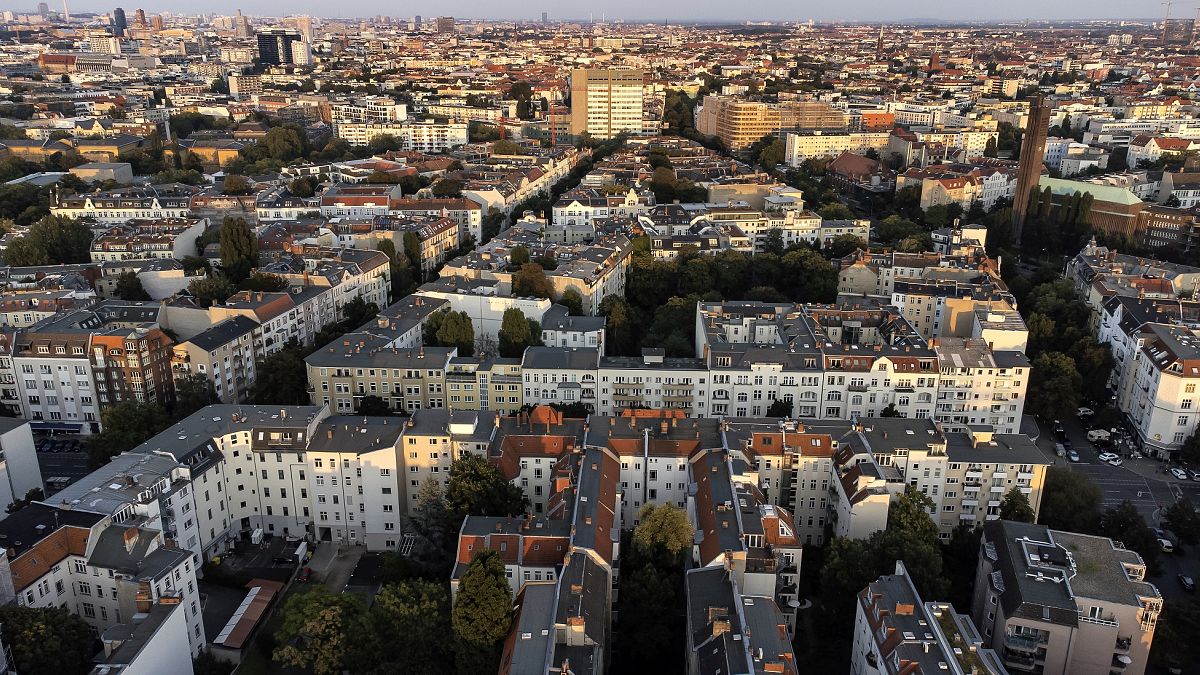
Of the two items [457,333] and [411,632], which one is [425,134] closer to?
[457,333]

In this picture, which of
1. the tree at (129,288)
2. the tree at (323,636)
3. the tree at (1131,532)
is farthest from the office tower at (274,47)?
the tree at (1131,532)

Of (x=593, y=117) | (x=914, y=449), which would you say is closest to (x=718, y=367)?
(x=914, y=449)

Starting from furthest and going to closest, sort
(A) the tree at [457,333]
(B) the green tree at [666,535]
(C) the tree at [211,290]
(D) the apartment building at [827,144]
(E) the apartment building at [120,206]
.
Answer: (D) the apartment building at [827,144] → (E) the apartment building at [120,206] → (C) the tree at [211,290] → (A) the tree at [457,333] → (B) the green tree at [666,535]

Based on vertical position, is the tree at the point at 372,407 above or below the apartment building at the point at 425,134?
below

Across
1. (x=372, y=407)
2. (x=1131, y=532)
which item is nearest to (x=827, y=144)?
(x=1131, y=532)

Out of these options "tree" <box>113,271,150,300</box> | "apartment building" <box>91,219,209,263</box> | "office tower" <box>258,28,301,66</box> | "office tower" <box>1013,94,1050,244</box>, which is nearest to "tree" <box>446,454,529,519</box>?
"tree" <box>113,271,150,300</box>

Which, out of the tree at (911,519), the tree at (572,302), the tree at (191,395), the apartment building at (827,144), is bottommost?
the tree at (191,395)

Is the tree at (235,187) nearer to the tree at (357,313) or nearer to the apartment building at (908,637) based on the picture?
the tree at (357,313)

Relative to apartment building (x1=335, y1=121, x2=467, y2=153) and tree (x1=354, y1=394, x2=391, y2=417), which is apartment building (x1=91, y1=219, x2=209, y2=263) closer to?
tree (x1=354, y1=394, x2=391, y2=417)
